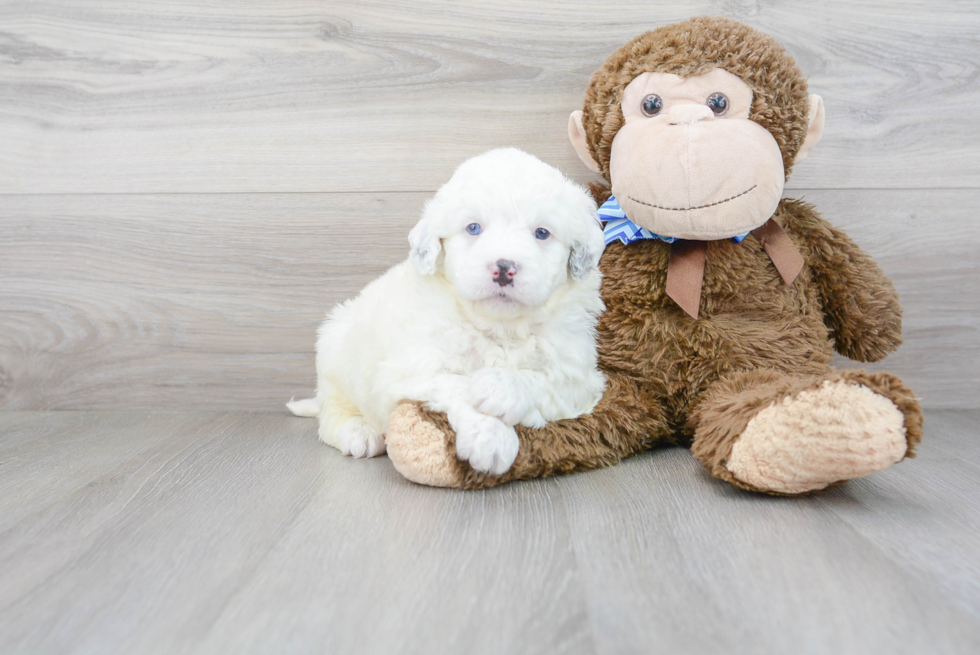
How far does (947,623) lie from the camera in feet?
2.19

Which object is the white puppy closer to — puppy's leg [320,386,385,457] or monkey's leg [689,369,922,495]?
puppy's leg [320,386,385,457]

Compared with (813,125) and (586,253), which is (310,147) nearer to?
(586,253)

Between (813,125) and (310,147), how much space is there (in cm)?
96

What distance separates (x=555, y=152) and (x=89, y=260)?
3.34ft

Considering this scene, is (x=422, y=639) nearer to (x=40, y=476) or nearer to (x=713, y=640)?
(x=713, y=640)

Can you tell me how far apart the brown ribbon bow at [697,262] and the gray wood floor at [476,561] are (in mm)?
272

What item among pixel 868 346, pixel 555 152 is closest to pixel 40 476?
pixel 555 152

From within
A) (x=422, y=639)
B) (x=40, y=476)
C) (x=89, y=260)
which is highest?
(x=422, y=639)

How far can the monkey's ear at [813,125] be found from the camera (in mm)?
1228

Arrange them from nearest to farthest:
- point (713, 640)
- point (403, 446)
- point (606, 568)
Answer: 1. point (713, 640)
2. point (606, 568)
3. point (403, 446)

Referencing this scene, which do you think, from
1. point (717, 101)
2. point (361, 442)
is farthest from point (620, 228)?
point (361, 442)

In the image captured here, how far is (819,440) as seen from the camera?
90 cm

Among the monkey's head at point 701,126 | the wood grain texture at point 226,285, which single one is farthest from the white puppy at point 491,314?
the wood grain texture at point 226,285

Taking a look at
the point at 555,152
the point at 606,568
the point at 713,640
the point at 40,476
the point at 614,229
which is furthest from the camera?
the point at 555,152
